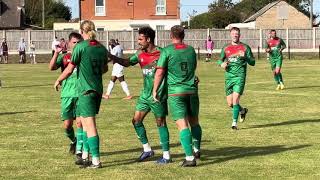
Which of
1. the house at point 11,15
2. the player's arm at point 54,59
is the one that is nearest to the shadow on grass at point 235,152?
the player's arm at point 54,59

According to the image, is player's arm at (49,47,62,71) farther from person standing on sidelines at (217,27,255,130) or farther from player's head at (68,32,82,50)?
person standing on sidelines at (217,27,255,130)

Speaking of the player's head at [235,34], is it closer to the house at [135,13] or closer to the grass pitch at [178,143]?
the grass pitch at [178,143]

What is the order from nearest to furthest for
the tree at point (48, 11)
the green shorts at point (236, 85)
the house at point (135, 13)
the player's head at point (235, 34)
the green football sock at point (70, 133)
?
the green football sock at point (70, 133)
the player's head at point (235, 34)
the green shorts at point (236, 85)
the house at point (135, 13)
the tree at point (48, 11)

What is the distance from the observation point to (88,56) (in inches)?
368

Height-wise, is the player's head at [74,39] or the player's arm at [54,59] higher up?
the player's head at [74,39]

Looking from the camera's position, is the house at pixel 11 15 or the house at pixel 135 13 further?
the house at pixel 11 15

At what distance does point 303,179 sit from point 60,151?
14.1 ft

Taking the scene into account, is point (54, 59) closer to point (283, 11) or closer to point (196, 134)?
point (196, 134)

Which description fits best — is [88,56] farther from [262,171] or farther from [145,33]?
[262,171]

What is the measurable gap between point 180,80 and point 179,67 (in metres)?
0.20

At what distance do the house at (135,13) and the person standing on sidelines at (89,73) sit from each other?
61031 mm

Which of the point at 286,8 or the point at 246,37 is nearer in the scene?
the point at 246,37

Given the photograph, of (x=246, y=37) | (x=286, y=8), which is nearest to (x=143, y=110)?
(x=246, y=37)

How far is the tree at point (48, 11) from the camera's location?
373ft
